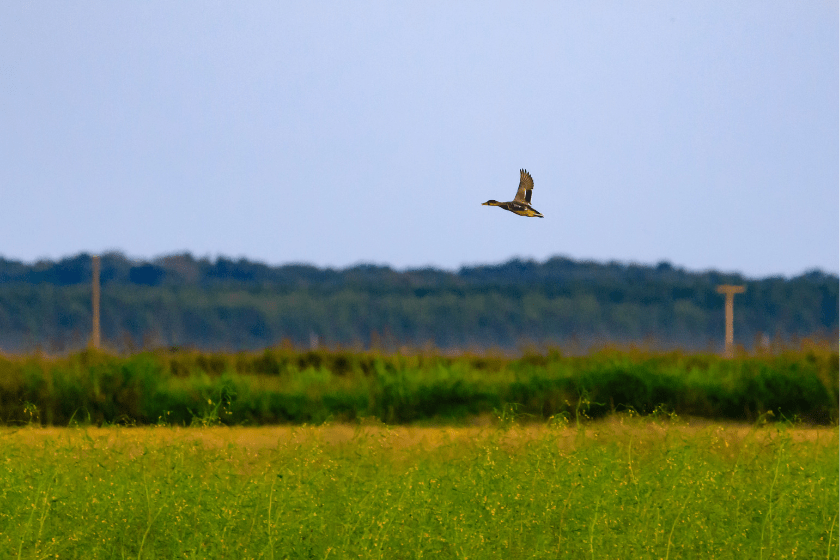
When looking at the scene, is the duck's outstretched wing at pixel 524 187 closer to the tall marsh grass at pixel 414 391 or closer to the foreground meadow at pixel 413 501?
the foreground meadow at pixel 413 501

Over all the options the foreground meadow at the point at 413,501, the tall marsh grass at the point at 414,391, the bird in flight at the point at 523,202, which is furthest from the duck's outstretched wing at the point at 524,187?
the tall marsh grass at the point at 414,391

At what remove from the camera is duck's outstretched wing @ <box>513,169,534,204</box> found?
4398 millimetres

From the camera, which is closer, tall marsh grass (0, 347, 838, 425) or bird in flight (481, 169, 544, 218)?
bird in flight (481, 169, 544, 218)

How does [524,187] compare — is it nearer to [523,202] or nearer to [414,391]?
[523,202]

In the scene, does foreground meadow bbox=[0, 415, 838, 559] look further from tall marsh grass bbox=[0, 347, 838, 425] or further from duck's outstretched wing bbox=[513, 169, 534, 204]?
tall marsh grass bbox=[0, 347, 838, 425]

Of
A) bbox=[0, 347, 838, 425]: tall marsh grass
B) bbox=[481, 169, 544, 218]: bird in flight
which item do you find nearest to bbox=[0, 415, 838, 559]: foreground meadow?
bbox=[481, 169, 544, 218]: bird in flight

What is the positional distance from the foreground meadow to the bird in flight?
162 centimetres

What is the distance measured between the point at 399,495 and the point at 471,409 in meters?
5.41

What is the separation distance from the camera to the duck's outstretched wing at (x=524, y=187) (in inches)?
173

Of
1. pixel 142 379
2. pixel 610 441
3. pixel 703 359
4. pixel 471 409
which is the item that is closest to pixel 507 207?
pixel 610 441

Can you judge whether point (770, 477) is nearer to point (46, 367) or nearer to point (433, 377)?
point (433, 377)

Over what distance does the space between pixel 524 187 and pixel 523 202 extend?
14.7 inches

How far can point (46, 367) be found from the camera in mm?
10633

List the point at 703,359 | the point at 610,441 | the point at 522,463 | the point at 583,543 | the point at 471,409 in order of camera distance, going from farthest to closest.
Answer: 1. the point at 703,359
2. the point at 471,409
3. the point at 610,441
4. the point at 522,463
5. the point at 583,543
